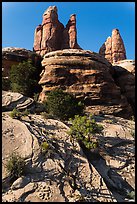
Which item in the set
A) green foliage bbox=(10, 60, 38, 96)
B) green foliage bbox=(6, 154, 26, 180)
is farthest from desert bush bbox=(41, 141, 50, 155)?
green foliage bbox=(10, 60, 38, 96)

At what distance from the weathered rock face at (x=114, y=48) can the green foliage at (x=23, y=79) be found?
1406 inches

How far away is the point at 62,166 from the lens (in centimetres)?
1090

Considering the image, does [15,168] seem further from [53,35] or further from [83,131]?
[53,35]

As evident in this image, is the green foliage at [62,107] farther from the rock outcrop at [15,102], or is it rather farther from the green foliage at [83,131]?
the green foliage at [83,131]

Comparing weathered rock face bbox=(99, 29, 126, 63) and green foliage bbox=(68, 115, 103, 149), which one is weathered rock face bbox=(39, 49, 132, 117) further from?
weathered rock face bbox=(99, 29, 126, 63)

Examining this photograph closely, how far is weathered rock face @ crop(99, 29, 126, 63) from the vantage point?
58472 mm

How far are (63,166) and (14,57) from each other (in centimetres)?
2063

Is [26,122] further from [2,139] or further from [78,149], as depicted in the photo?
[78,149]

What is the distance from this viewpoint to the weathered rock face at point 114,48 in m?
58.5

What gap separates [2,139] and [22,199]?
3.96 metres

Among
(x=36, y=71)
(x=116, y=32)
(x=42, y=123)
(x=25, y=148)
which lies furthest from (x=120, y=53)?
(x=25, y=148)

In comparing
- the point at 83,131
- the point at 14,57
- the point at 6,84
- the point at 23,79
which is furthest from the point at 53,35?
the point at 83,131

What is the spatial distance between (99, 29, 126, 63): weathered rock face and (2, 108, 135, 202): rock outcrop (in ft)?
152

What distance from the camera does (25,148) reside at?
11.4 meters
